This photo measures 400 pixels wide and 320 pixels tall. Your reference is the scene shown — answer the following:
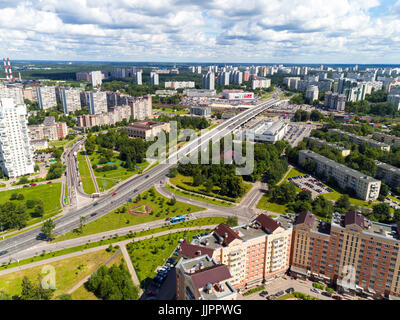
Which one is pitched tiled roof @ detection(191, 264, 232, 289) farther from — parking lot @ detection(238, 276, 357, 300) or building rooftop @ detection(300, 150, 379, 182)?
building rooftop @ detection(300, 150, 379, 182)

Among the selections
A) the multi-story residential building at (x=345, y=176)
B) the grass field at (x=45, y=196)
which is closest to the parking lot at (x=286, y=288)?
the multi-story residential building at (x=345, y=176)

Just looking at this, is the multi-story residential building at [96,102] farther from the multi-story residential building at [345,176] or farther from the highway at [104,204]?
the multi-story residential building at [345,176]

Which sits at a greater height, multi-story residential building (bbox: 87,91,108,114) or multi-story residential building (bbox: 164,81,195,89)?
multi-story residential building (bbox: 164,81,195,89)

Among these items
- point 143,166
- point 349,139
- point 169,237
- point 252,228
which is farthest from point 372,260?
point 349,139

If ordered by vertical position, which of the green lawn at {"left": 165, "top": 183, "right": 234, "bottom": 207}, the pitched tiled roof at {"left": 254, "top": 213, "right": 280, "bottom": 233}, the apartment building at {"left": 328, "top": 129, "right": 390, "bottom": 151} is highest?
the pitched tiled roof at {"left": 254, "top": 213, "right": 280, "bottom": 233}

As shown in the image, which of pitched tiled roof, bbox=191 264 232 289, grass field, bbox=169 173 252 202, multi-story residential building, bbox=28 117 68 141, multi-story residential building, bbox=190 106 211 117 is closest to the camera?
pitched tiled roof, bbox=191 264 232 289

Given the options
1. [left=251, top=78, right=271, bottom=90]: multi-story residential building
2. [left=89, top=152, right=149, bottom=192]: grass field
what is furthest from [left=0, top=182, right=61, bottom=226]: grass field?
[left=251, top=78, right=271, bottom=90]: multi-story residential building

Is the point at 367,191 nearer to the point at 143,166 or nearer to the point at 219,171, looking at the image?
the point at 219,171

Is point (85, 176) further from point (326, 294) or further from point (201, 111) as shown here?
point (201, 111)
